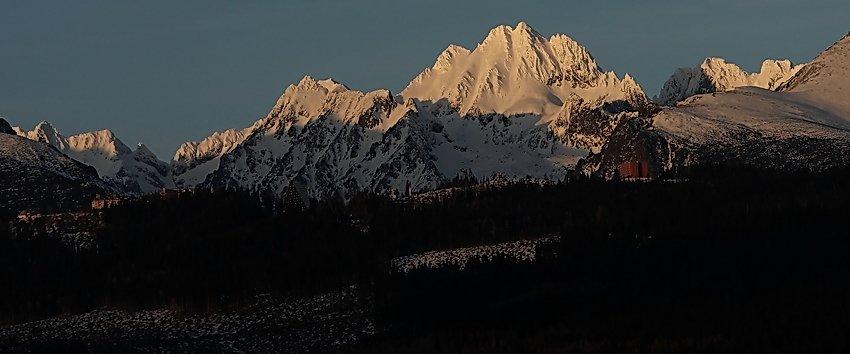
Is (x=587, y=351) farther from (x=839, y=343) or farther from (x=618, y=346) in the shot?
(x=839, y=343)

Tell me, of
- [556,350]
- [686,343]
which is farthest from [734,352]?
[556,350]

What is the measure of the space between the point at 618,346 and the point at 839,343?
2274 cm

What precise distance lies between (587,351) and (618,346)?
406cm

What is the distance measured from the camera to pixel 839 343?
19288 centimetres

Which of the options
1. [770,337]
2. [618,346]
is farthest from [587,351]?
[770,337]

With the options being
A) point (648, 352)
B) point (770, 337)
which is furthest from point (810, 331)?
point (648, 352)

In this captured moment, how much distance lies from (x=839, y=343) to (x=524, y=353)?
32.6 meters

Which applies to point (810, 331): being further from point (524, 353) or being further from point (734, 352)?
point (524, 353)

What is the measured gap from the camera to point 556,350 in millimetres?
199750

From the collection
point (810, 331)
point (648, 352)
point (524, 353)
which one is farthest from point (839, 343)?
point (524, 353)

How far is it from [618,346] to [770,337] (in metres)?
16.0

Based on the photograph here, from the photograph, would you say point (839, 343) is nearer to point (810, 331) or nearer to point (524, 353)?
point (810, 331)

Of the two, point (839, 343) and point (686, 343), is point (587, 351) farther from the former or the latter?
point (839, 343)

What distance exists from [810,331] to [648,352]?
743 inches
